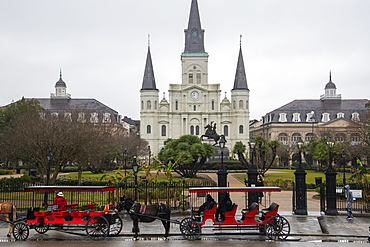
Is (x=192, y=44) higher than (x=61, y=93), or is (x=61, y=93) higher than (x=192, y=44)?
(x=192, y=44)

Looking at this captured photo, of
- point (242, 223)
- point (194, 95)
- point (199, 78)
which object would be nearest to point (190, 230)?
point (242, 223)

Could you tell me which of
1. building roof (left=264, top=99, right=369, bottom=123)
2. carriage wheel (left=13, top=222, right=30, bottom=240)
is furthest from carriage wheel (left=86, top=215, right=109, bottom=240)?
building roof (left=264, top=99, right=369, bottom=123)

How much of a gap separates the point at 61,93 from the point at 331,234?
96.7m

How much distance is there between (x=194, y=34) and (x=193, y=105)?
1521 cm

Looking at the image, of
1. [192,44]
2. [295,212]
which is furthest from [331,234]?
[192,44]

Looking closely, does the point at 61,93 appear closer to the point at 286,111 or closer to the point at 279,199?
the point at 286,111

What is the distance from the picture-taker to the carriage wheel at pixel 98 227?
14.1m

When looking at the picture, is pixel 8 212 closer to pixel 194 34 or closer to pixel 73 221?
pixel 73 221

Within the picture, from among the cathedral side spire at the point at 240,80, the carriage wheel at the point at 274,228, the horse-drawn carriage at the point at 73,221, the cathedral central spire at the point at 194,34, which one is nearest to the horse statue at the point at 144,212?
the horse-drawn carriage at the point at 73,221

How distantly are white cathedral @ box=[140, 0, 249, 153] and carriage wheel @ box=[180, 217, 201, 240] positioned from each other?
7596cm

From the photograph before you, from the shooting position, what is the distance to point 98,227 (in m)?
14.2

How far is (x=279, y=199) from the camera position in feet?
87.9

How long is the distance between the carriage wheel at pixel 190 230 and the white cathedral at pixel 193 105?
249ft

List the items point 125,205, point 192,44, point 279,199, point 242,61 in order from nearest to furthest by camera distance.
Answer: point 125,205 → point 279,199 → point 242,61 → point 192,44
